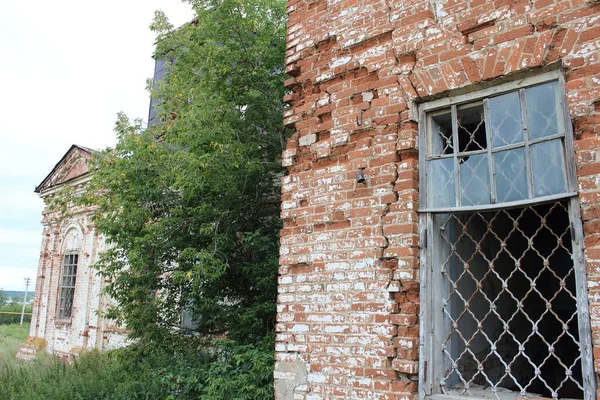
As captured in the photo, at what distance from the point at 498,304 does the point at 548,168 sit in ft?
5.75

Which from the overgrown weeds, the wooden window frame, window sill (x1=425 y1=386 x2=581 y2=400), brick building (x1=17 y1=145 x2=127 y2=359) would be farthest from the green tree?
the wooden window frame

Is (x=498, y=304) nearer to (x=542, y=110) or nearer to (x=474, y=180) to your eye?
(x=474, y=180)

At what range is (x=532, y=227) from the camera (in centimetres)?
546

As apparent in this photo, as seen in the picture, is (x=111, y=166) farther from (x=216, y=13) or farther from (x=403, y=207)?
(x=403, y=207)

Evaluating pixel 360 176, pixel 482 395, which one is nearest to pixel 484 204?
pixel 360 176

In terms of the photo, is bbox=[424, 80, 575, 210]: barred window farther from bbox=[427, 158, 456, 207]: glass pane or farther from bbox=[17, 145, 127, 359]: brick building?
bbox=[17, 145, 127, 359]: brick building

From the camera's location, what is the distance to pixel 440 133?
3334 mm

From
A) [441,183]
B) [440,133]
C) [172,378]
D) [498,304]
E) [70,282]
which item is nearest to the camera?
[441,183]

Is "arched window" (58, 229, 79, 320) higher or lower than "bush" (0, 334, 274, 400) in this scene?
higher

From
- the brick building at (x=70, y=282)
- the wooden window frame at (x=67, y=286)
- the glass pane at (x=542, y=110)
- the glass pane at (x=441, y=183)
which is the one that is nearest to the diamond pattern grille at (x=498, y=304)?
the glass pane at (x=441, y=183)

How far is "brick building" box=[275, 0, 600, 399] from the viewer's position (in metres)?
2.70

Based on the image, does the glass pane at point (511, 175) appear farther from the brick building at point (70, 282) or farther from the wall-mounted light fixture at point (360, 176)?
the brick building at point (70, 282)

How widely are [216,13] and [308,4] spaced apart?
10.3ft

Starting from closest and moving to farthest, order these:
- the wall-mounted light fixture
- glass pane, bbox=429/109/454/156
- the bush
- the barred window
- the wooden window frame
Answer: the barred window < glass pane, bbox=429/109/454/156 < the wall-mounted light fixture < the bush < the wooden window frame
